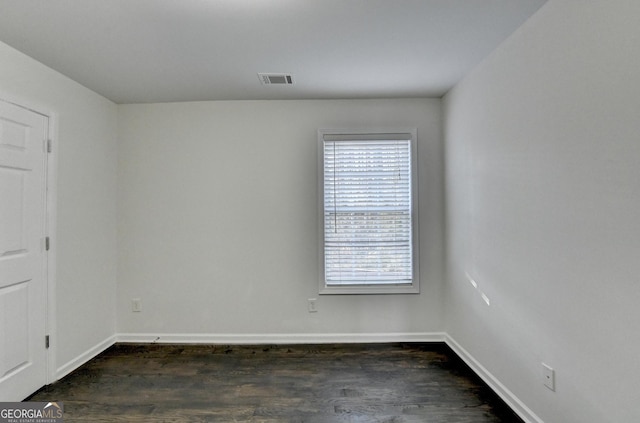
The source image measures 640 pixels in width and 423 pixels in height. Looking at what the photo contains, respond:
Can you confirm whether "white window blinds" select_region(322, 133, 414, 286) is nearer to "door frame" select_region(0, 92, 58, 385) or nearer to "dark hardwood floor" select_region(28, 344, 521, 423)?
"dark hardwood floor" select_region(28, 344, 521, 423)

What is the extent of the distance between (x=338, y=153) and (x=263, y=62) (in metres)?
1.18

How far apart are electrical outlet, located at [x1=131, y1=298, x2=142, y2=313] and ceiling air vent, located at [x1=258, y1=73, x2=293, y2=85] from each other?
2577mm

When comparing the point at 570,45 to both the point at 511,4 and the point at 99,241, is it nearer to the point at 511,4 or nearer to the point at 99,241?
the point at 511,4

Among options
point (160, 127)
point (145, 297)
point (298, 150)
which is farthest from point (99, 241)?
point (298, 150)

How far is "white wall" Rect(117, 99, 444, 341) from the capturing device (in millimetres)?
3301

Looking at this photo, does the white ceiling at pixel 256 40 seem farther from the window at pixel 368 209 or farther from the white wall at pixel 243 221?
the window at pixel 368 209

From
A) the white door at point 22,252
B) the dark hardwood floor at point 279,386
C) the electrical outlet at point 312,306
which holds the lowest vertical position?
the dark hardwood floor at point 279,386

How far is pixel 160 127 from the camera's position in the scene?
3357 millimetres

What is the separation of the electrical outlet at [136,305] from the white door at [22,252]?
883mm

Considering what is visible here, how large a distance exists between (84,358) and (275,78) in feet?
10.1

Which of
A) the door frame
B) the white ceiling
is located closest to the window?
the white ceiling

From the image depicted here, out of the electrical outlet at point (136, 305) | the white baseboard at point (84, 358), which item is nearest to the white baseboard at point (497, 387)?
the electrical outlet at point (136, 305)

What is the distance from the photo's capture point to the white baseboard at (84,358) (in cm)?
261

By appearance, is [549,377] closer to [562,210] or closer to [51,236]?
[562,210]
